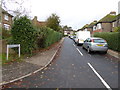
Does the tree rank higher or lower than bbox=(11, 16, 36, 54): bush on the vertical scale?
higher

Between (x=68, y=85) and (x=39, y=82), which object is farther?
(x=39, y=82)

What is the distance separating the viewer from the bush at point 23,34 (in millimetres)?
8938

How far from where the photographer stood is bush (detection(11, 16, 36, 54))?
894cm

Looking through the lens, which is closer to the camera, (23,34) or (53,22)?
(23,34)

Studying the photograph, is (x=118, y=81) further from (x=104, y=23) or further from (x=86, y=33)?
(x=104, y=23)

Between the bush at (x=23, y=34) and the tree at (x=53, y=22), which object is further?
the tree at (x=53, y=22)

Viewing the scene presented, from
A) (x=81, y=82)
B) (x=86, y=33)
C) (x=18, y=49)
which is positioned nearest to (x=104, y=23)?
(x=86, y=33)

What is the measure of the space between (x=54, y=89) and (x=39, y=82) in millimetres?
844

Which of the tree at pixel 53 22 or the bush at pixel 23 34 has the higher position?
the tree at pixel 53 22

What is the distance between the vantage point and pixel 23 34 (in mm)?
8953

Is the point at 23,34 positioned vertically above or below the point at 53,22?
below

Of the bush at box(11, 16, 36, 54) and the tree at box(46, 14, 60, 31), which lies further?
the tree at box(46, 14, 60, 31)

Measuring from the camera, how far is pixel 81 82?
4434 mm

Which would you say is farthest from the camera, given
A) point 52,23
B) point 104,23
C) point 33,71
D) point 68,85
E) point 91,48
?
point 104,23
